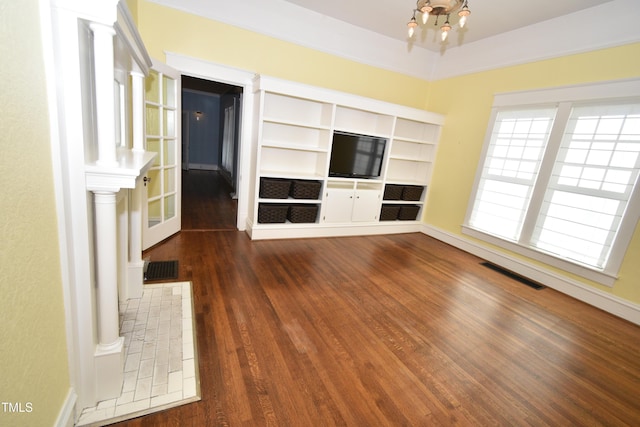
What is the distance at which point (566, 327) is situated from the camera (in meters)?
2.63

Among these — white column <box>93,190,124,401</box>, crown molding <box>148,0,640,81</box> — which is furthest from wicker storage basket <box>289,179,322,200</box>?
white column <box>93,190,124,401</box>

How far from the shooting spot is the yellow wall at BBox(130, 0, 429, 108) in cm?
324

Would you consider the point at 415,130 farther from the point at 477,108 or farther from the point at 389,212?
the point at 389,212

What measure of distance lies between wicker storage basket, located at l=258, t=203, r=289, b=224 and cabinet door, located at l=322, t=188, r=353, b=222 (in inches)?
26.1

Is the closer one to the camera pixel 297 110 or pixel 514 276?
pixel 514 276

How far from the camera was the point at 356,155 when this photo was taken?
433 centimetres

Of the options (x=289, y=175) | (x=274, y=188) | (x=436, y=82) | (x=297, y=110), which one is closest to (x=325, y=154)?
(x=289, y=175)

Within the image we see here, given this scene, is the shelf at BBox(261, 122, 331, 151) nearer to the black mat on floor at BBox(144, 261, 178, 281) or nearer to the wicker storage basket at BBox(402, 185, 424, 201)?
the wicker storage basket at BBox(402, 185, 424, 201)

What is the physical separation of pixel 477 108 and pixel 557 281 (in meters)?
2.70

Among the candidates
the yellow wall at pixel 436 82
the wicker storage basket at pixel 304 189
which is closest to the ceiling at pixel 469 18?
the yellow wall at pixel 436 82

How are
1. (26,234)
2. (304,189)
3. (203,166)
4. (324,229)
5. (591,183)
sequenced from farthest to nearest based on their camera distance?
(203,166) < (324,229) < (304,189) < (591,183) < (26,234)

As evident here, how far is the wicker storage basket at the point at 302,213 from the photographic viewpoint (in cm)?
403

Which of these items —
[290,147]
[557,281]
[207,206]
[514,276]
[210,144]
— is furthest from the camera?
[210,144]

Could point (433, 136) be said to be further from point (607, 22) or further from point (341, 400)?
point (341, 400)
